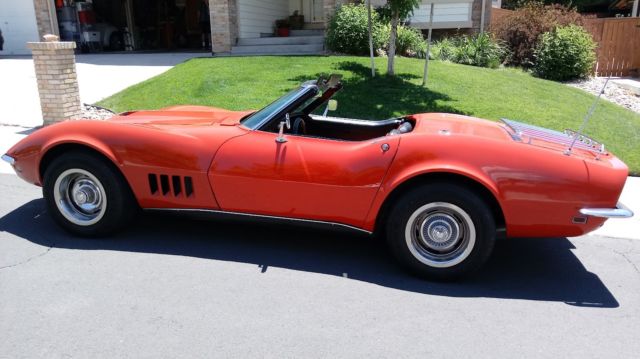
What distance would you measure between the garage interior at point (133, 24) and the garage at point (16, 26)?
1206 millimetres

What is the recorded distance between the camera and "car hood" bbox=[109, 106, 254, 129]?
13.6 ft

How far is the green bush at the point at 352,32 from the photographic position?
12.2 metres

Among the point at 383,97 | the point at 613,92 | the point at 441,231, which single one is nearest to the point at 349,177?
the point at 441,231

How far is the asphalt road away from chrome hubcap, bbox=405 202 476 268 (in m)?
0.20

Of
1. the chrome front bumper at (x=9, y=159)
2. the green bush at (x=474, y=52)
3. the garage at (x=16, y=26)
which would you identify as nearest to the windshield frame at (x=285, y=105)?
the chrome front bumper at (x=9, y=159)

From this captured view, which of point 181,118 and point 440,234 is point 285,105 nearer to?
point 181,118

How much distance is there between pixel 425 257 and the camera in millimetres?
3594

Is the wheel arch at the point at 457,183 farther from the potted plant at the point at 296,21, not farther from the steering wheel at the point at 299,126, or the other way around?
the potted plant at the point at 296,21

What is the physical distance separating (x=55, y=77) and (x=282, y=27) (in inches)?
414

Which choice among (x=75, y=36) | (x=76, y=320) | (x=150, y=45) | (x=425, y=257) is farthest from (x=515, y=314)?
(x=150, y=45)

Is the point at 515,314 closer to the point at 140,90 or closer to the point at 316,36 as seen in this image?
the point at 140,90

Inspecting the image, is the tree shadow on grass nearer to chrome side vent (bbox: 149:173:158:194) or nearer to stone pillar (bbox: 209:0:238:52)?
chrome side vent (bbox: 149:173:158:194)

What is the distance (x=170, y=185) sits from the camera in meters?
3.89

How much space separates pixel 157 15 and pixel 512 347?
2151 centimetres
